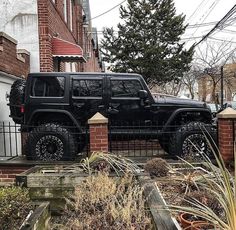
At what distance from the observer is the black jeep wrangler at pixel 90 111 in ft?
25.4

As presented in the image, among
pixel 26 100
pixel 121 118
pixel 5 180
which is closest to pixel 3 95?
pixel 26 100

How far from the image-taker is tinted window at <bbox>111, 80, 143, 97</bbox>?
822cm

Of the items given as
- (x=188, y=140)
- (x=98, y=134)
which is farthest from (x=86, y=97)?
A: (x=188, y=140)

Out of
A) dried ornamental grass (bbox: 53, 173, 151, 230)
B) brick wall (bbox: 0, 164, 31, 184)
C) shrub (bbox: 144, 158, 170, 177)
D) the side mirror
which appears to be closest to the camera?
dried ornamental grass (bbox: 53, 173, 151, 230)

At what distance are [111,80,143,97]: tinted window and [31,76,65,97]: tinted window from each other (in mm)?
1104

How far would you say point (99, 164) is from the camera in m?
6.06


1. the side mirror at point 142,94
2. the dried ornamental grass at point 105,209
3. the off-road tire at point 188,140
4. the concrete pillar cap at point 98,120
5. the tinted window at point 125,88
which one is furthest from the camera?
the tinted window at point 125,88

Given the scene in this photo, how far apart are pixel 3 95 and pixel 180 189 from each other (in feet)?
18.2

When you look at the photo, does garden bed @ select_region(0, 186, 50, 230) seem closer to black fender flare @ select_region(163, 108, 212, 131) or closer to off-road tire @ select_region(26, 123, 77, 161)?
off-road tire @ select_region(26, 123, 77, 161)

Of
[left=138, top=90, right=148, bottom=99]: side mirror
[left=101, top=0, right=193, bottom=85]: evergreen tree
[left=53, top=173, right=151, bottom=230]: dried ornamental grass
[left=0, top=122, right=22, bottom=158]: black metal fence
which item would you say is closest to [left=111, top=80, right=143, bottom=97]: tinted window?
[left=138, top=90, right=148, bottom=99]: side mirror

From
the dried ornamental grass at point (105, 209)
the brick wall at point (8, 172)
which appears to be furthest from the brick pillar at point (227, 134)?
the brick wall at point (8, 172)

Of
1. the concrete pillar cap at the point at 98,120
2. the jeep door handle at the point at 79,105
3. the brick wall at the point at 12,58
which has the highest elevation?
the brick wall at the point at 12,58

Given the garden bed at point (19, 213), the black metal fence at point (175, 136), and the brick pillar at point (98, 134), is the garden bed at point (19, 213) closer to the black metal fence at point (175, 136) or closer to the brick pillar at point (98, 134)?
the brick pillar at point (98, 134)

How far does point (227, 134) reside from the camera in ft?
25.0
